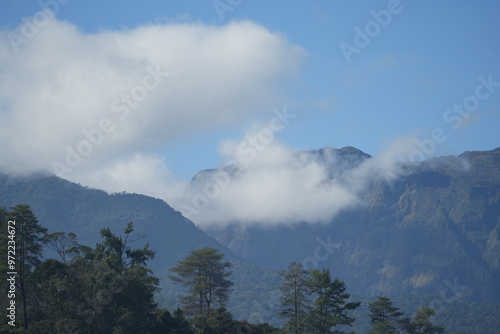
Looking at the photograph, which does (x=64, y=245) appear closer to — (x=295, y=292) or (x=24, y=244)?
(x=24, y=244)

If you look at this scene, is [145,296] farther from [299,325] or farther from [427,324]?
[427,324]

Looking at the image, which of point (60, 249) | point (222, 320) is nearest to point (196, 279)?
Result: point (222, 320)

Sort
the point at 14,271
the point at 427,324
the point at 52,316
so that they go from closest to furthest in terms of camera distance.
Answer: the point at 14,271, the point at 52,316, the point at 427,324

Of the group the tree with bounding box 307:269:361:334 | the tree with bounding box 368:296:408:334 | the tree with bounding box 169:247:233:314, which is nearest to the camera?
the tree with bounding box 307:269:361:334

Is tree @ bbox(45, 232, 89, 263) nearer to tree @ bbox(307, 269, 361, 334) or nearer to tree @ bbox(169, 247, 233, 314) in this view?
tree @ bbox(169, 247, 233, 314)

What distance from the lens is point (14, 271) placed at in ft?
196

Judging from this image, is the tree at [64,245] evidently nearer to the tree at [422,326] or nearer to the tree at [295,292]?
the tree at [295,292]

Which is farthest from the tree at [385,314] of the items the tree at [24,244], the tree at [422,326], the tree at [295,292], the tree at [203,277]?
the tree at [24,244]

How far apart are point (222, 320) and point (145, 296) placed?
9279 millimetres

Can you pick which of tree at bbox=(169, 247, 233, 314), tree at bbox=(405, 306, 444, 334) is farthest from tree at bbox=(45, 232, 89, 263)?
tree at bbox=(405, 306, 444, 334)

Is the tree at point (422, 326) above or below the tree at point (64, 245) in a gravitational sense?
below

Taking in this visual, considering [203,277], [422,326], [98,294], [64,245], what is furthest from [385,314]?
[64,245]

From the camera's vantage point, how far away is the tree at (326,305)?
77750mm

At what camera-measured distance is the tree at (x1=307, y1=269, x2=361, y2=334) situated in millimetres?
77750
